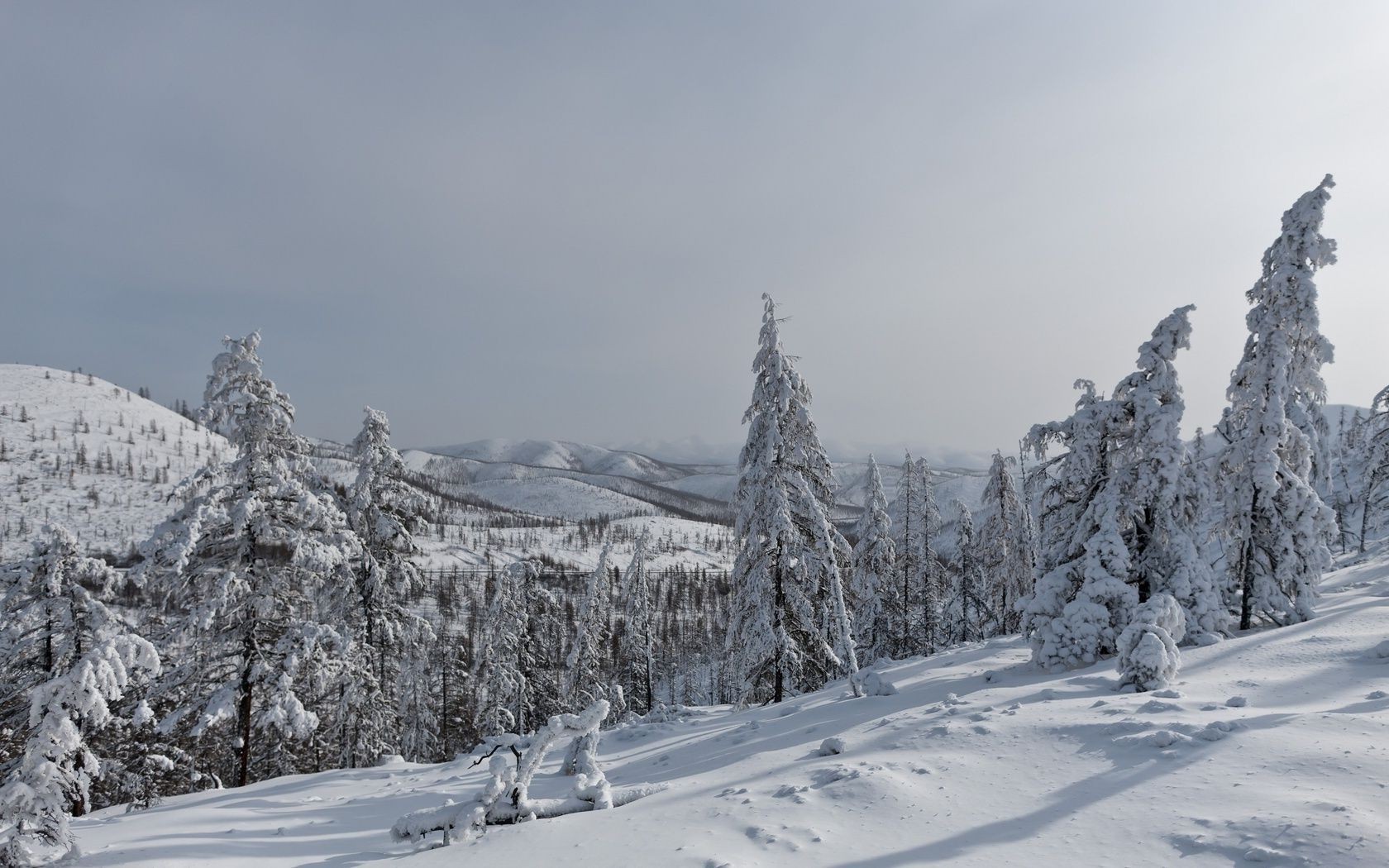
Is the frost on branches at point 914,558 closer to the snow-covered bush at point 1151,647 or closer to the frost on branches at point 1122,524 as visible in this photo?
the frost on branches at point 1122,524

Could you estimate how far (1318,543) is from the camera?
658 inches

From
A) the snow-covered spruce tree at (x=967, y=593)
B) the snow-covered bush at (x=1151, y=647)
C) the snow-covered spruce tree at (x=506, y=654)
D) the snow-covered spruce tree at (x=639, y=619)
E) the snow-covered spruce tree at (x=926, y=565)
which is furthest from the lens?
the snow-covered spruce tree at (x=967, y=593)

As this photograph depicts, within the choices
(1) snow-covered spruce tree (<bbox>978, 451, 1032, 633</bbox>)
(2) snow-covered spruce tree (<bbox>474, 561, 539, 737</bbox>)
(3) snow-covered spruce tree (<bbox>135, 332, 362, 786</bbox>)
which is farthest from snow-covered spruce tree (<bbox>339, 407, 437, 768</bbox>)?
(1) snow-covered spruce tree (<bbox>978, 451, 1032, 633</bbox>)

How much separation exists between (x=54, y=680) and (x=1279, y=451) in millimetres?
27785

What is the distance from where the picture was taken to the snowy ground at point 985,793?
5.98 metres

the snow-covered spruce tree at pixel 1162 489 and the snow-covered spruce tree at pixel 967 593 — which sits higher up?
the snow-covered spruce tree at pixel 1162 489

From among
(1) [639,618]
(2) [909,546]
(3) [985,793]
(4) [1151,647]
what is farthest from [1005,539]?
(3) [985,793]

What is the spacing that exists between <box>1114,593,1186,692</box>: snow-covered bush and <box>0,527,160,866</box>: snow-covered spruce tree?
16559mm

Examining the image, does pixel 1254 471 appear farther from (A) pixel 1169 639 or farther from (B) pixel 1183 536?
(A) pixel 1169 639

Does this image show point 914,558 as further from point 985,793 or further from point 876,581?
point 985,793

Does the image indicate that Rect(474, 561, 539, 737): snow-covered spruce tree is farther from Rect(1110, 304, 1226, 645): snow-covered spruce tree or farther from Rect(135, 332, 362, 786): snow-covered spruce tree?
Rect(1110, 304, 1226, 645): snow-covered spruce tree

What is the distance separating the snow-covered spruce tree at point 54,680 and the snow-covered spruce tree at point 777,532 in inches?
573

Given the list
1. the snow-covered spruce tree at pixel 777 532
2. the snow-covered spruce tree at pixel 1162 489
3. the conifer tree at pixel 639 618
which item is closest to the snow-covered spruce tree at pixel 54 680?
the snow-covered spruce tree at pixel 777 532

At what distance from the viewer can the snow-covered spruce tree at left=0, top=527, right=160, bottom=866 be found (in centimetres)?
832
